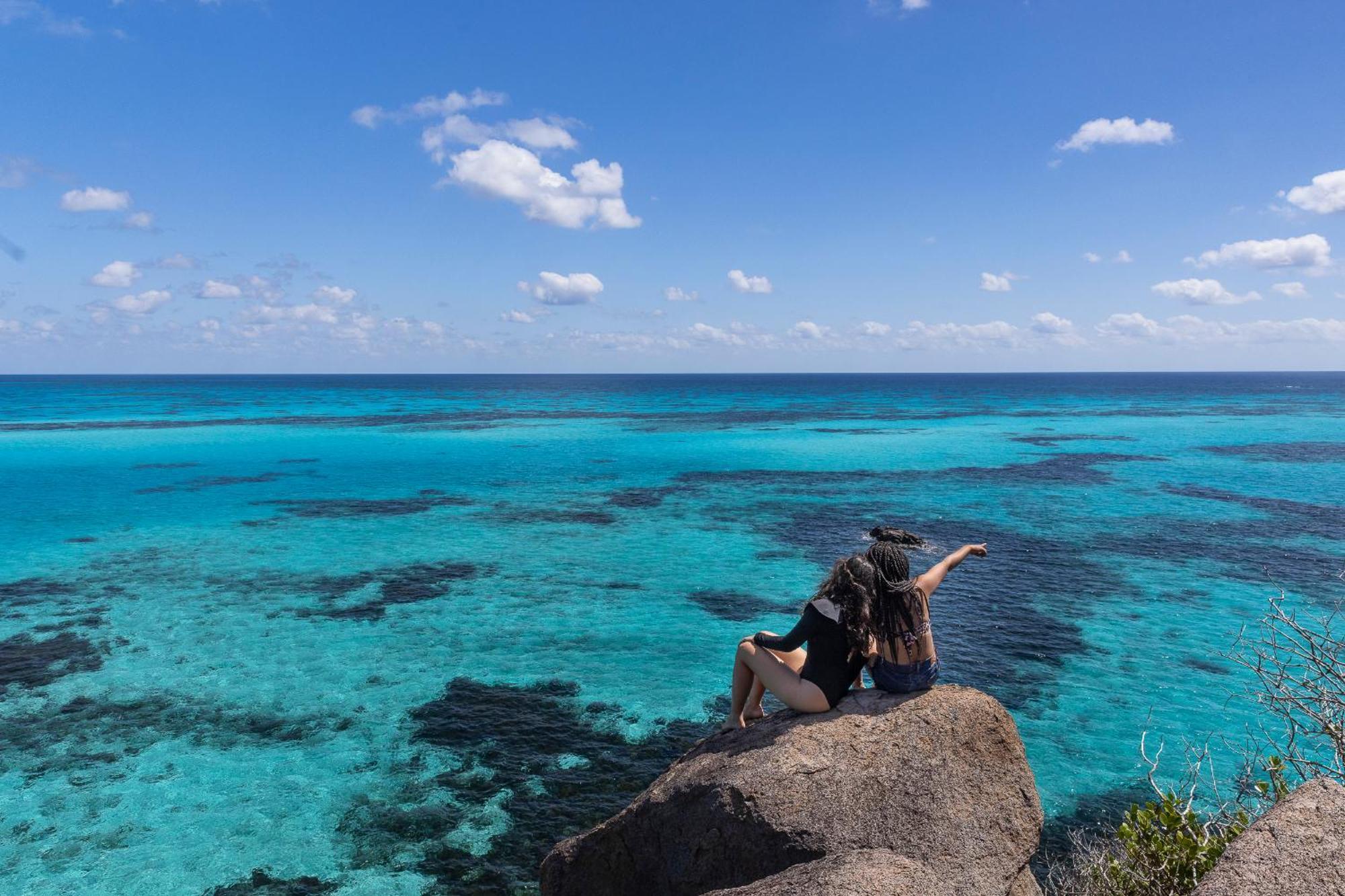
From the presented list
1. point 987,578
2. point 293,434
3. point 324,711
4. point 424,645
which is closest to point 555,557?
point 424,645

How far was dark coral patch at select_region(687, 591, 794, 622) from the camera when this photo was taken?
A: 21.7 m

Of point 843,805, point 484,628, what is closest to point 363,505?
Result: point 484,628

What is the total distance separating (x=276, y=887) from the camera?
10633 millimetres

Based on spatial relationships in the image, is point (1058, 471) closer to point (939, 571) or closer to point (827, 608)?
point (939, 571)

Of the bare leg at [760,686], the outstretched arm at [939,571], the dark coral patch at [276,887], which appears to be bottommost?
the dark coral patch at [276,887]

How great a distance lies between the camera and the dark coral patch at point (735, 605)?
71.3ft

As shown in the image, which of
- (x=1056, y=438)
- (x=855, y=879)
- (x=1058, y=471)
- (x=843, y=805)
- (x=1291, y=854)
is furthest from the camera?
(x=1056, y=438)

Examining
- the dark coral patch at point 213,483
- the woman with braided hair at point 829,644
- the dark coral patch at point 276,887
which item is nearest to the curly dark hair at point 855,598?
the woman with braided hair at point 829,644

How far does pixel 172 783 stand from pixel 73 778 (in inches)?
67.8

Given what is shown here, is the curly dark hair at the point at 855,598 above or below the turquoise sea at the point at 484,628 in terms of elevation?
above

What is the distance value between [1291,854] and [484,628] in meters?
18.0

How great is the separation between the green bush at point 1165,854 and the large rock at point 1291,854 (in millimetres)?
1274

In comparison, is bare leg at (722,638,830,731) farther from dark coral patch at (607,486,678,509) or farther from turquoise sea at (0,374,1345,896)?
dark coral patch at (607,486,678,509)

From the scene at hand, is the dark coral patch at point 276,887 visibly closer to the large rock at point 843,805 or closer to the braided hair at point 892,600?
the large rock at point 843,805
